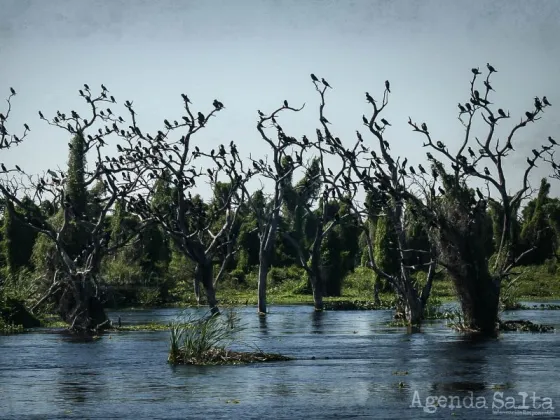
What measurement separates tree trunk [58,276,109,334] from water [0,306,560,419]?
229 centimetres

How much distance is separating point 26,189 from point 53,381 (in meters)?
27.3

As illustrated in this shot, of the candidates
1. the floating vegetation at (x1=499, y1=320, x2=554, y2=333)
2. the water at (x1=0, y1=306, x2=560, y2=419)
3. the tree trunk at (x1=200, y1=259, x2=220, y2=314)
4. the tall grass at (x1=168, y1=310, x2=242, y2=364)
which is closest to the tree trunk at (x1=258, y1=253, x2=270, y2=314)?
the tree trunk at (x1=200, y1=259, x2=220, y2=314)

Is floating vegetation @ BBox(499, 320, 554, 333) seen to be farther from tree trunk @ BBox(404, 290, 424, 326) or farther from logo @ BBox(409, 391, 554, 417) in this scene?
logo @ BBox(409, 391, 554, 417)

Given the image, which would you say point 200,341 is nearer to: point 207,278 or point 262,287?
point 207,278

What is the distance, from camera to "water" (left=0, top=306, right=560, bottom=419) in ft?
90.4

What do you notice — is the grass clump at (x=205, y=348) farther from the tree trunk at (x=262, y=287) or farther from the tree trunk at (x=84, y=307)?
the tree trunk at (x=262, y=287)

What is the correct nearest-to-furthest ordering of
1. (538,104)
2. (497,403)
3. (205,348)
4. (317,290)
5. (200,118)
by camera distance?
1. (497,403)
2. (205,348)
3. (538,104)
4. (200,118)
5. (317,290)

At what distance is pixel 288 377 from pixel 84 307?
Result: 73.4 ft

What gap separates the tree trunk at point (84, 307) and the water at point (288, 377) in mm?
2286

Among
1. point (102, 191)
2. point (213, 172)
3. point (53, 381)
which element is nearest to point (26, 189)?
point (213, 172)

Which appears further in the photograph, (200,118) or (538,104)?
(200,118)

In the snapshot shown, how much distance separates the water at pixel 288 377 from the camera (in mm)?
27547

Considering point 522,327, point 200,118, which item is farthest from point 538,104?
point 200,118

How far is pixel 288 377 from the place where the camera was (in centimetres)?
3388
